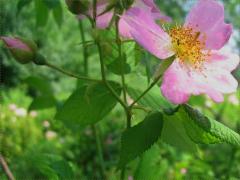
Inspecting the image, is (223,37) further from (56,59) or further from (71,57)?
(71,57)

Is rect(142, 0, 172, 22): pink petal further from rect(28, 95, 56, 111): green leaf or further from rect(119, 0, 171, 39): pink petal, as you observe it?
rect(28, 95, 56, 111): green leaf

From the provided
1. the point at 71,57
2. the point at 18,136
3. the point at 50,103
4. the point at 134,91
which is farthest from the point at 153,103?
the point at 71,57

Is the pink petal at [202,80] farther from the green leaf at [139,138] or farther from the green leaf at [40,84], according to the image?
Answer: the green leaf at [40,84]

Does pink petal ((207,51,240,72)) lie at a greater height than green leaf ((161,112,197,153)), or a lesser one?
greater

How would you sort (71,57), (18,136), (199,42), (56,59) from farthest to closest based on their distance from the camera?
(71,57), (56,59), (18,136), (199,42)

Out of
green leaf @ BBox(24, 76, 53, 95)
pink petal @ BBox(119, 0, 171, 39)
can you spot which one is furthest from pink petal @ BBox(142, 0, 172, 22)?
green leaf @ BBox(24, 76, 53, 95)

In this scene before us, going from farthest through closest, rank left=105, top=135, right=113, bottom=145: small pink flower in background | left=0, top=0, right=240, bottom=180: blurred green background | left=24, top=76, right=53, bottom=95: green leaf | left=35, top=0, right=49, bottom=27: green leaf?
left=105, top=135, right=113, bottom=145: small pink flower in background → left=24, top=76, right=53, bottom=95: green leaf → left=35, top=0, right=49, bottom=27: green leaf → left=0, top=0, right=240, bottom=180: blurred green background
